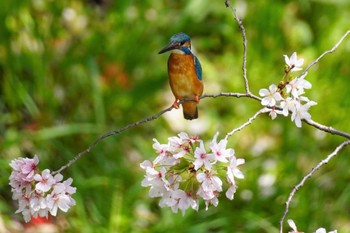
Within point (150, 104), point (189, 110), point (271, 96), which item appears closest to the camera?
point (271, 96)

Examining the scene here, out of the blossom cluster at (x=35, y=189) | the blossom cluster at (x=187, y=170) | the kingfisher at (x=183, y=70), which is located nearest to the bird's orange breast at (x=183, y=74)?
the kingfisher at (x=183, y=70)

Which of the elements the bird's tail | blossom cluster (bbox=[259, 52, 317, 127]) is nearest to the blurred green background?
the bird's tail

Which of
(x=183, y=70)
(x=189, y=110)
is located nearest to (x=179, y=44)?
(x=183, y=70)

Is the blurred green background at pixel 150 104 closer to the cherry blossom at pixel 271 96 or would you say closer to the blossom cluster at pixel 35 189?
the blossom cluster at pixel 35 189

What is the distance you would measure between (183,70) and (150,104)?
2.62 metres

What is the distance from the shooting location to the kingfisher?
1.49 meters

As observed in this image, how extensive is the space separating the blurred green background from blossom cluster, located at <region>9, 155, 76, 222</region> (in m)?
1.66

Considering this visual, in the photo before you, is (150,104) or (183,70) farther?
(150,104)

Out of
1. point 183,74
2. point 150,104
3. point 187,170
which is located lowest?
point 187,170

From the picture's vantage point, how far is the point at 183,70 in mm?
1530

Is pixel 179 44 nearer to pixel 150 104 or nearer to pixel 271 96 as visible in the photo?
pixel 271 96

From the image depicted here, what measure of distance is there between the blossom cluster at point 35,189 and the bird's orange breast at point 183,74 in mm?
317

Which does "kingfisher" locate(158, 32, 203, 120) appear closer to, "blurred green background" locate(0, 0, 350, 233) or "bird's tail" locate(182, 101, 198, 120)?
"bird's tail" locate(182, 101, 198, 120)

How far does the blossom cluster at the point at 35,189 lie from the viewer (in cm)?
152
